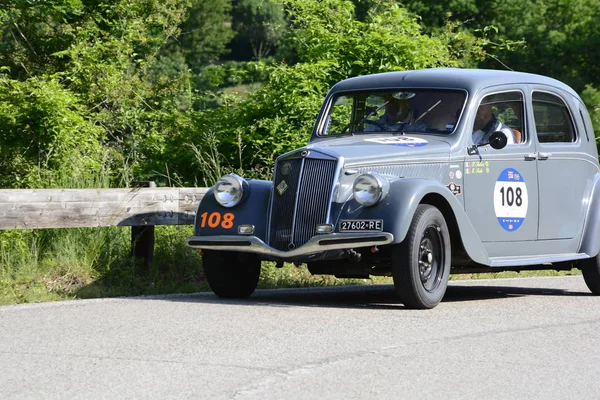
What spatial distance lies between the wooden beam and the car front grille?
A: 7.48 ft

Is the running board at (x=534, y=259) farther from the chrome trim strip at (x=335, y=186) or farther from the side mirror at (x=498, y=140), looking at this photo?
the chrome trim strip at (x=335, y=186)

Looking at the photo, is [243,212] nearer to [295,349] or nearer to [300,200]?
[300,200]

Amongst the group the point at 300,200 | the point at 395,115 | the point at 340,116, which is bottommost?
the point at 300,200

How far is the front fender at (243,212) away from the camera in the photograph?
9109 mm

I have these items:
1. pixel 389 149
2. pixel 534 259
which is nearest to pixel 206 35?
pixel 534 259

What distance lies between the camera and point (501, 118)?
1037 centimetres

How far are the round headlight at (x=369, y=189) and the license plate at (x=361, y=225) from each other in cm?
17

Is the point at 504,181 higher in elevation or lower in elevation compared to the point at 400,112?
lower

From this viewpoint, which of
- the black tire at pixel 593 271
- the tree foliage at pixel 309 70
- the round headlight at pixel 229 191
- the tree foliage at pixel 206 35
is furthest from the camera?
the tree foliage at pixel 206 35

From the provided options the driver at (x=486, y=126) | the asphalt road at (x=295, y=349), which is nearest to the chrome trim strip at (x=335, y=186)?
the asphalt road at (x=295, y=349)

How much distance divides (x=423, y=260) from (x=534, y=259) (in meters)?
1.84

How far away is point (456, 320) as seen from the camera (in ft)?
26.7

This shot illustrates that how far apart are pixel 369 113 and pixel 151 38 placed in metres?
11.4

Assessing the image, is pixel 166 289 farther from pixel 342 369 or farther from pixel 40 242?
pixel 342 369
